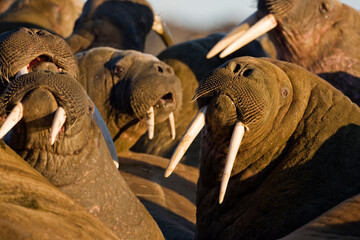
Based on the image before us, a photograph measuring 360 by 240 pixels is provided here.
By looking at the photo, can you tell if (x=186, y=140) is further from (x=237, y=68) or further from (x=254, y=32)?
(x=254, y=32)

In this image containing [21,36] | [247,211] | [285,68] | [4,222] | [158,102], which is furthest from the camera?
[158,102]

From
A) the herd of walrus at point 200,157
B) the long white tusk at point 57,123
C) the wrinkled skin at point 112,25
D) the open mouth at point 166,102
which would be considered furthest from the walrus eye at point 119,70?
the long white tusk at point 57,123

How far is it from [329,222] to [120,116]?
3.63m

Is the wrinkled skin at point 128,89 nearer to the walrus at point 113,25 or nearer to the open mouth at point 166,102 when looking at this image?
the open mouth at point 166,102

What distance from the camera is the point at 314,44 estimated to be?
6.87 meters

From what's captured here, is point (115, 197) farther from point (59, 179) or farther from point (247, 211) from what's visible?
point (247, 211)

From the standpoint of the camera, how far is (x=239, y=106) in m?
3.74

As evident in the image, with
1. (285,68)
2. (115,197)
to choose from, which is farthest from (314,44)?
(115,197)

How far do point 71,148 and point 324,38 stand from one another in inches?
161

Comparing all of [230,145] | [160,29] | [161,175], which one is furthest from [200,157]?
[160,29]

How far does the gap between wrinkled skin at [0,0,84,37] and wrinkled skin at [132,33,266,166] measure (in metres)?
2.19

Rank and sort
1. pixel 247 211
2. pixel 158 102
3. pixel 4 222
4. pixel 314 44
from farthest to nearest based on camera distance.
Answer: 1. pixel 314 44
2. pixel 158 102
3. pixel 247 211
4. pixel 4 222

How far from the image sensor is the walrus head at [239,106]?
3742 mm

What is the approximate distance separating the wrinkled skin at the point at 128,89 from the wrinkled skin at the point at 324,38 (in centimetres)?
129
